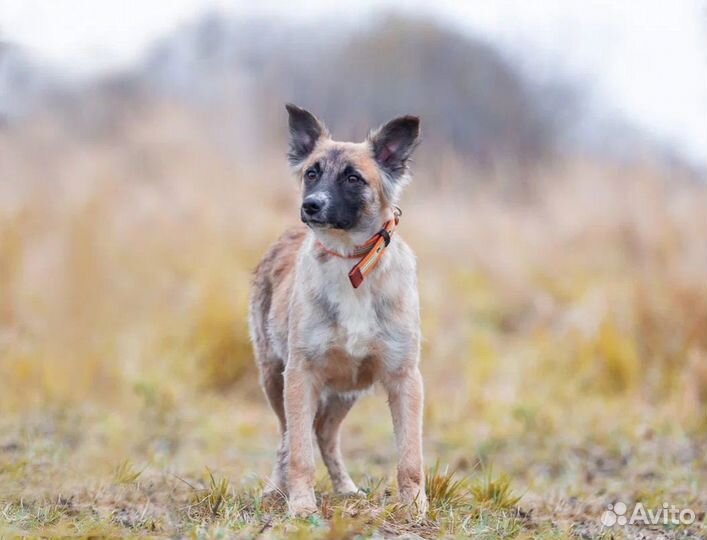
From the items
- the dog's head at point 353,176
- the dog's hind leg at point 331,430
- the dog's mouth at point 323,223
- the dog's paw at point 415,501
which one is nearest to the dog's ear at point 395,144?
the dog's head at point 353,176

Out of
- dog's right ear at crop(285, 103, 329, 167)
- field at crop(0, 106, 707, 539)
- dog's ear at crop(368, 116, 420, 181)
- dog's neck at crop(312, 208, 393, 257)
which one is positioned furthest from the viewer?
dog's right ear at crop(285, 103, 329, 167)

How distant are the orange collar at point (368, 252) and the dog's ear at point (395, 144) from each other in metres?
0.32

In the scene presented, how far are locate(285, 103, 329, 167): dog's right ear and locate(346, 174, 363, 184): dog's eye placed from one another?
58 cm

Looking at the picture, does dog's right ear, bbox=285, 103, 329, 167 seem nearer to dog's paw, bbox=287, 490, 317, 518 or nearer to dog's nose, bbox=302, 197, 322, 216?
dog's nose, bbox=302, 197, 322, 216

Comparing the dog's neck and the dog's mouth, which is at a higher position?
the dog's mouth

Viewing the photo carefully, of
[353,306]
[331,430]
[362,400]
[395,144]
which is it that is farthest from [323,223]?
[362,400]

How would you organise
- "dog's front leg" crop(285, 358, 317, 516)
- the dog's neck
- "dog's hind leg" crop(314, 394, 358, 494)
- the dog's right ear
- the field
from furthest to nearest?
"dog's hind leg" crop(314, 394, 358, 494), the dog's right ear, the field, the dog's neck, "dog's front leg" crop(285, 358, 317, 516)

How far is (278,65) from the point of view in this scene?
2019 centimetres

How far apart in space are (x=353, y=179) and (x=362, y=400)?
5236mm

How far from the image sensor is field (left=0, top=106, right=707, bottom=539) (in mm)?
5520

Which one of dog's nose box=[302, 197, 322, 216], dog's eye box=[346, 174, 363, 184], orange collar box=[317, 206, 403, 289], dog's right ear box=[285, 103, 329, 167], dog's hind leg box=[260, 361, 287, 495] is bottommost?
dog's hind leg box=[260, 361, 287, 495]

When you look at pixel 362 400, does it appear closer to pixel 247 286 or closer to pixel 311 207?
pixel 247 286

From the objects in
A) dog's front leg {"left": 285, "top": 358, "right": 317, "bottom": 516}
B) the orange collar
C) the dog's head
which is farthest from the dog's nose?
dog's front leg {"left": 285, "top": 358, "right": 317, "bottom": 516}

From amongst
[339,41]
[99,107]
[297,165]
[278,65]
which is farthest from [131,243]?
[339,41]
